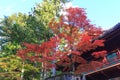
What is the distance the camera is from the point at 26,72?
31219 millimetres

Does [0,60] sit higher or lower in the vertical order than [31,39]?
lower

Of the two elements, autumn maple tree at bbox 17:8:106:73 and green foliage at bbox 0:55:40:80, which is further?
green foliage at bbox 0:55:40:80

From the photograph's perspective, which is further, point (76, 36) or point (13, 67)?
point (13, 67)

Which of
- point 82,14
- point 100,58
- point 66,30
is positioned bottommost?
point 100,58

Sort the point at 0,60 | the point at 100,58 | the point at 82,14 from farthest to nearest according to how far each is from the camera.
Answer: the point at 0,60, the point at 100,58, the point at 82,14

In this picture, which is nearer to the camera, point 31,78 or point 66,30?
point 66,30

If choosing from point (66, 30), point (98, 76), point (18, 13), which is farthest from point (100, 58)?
point (18, 13)

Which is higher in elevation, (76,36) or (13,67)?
(76,36)

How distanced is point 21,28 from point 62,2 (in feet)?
23.6

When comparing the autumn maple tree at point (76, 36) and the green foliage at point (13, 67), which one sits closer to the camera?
the autumn maple tree at point (76, 36)

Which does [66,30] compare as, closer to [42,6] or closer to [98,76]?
[98,76]

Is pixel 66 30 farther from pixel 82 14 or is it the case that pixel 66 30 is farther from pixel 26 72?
pixel 26 72

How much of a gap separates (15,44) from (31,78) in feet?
17.0

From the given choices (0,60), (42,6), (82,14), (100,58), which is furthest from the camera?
(42,6)
